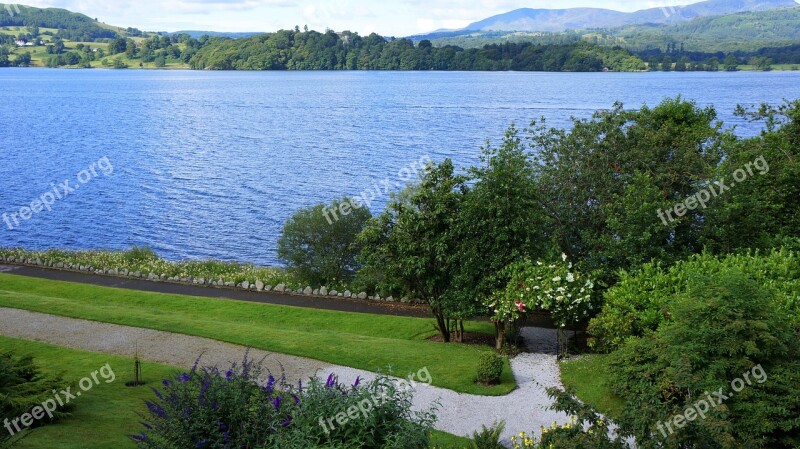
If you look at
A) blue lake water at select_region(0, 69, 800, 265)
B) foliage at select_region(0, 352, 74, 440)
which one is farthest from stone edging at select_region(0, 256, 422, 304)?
foliage at select_region(0, 352, 74, 440)

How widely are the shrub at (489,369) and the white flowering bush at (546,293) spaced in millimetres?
2597

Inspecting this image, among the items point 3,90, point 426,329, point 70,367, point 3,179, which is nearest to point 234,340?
point 70,367

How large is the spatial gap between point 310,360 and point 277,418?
8080 millimetres

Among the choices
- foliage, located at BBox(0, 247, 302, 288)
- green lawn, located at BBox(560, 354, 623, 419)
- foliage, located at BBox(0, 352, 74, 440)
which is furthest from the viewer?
foliage, located at BBox(0, 247, 302, 288)

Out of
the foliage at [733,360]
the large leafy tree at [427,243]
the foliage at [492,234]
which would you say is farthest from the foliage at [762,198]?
the large leafy tree at [427,243]

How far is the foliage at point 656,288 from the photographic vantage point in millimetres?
18016

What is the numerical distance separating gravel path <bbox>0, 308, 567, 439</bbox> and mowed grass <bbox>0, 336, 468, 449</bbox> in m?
0.71

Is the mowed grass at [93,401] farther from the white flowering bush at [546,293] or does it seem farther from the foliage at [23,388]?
the white flowering bush at [546,293]

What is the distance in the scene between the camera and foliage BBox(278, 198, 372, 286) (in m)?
31.9

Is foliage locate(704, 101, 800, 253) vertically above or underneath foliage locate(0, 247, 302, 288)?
above

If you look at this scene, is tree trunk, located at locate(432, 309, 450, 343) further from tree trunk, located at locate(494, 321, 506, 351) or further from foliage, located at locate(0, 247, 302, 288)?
foliage, located at locate(0, 247, 302, 288)

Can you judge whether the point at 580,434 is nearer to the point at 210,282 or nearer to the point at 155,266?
the point at 210,282

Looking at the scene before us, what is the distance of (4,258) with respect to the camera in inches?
1454

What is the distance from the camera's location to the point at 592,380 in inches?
711
